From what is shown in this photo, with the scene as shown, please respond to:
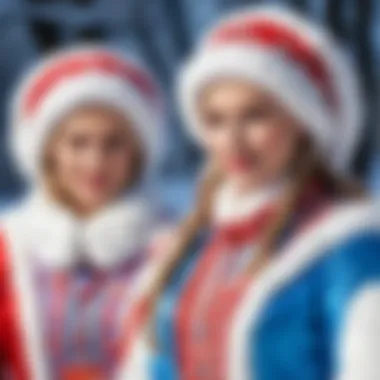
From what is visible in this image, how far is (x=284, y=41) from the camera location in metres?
1.00

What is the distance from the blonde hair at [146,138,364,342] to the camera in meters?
0.99

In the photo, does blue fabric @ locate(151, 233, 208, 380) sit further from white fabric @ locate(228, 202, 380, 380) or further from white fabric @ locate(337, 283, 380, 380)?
white fabric @ locate(337, 283, 380, 380)

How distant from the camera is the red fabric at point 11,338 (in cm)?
104

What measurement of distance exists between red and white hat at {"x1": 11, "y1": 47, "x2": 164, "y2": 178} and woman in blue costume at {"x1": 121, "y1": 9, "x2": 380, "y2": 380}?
4 centimetres

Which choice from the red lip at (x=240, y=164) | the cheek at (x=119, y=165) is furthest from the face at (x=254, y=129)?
the cheek at (x=119, y=165)

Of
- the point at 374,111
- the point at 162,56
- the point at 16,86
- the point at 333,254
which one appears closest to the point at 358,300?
the point at 333,254

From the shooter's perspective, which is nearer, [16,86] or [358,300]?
[358,300]

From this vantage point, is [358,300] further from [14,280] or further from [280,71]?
[14,280]

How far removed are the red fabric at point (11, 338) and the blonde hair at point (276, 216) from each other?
0.14 m

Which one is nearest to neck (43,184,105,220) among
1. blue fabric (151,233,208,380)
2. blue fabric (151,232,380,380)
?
blue fabric (151,233,208,380)

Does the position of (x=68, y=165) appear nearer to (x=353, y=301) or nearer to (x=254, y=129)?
(x=254, y=129)

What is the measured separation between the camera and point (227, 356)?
0.98 meters

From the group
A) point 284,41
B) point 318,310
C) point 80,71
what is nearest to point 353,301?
point 318,310

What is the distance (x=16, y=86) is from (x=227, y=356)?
14.1 inches
